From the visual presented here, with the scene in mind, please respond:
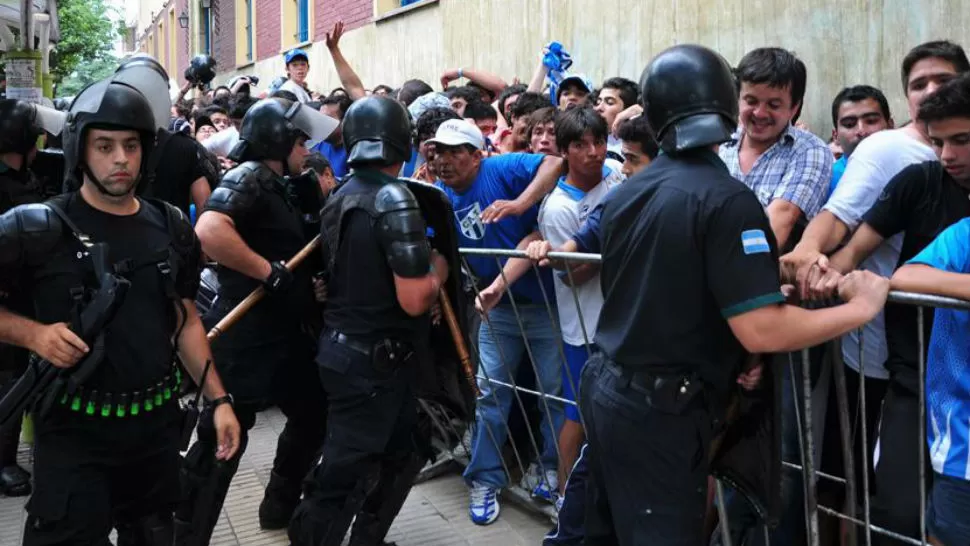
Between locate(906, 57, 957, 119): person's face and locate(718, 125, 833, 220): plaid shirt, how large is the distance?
41 centimetres

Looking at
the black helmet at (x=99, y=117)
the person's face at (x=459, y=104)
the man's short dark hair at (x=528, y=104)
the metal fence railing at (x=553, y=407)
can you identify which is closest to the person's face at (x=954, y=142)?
the metal fence railing at (x=553, y=407)

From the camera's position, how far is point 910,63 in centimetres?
362

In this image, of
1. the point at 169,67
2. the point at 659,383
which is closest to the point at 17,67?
the point at 659,383

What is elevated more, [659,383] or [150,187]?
[150,187]

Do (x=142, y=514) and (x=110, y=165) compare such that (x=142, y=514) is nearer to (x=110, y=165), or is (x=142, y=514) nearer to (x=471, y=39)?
(x=110, y=165)

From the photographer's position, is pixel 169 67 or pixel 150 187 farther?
pixel 169 67

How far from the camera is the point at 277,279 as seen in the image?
4.08m

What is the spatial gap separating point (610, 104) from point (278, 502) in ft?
10.4

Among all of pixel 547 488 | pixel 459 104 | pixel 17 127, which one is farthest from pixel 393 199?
pixel 459 104

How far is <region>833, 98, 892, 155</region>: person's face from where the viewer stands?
4.29 meters

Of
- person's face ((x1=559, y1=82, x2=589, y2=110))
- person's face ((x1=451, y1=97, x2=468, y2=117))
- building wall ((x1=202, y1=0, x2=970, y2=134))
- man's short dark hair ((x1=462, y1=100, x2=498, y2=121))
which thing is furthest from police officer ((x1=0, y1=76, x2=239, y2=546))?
building wall ((x1=202, y1=0, x2=970, y2=134))

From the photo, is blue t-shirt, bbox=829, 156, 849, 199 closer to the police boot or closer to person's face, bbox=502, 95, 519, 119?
the police boot

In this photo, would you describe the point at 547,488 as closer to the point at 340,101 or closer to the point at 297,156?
the point at 297,156

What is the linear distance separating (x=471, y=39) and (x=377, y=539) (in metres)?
7.36
